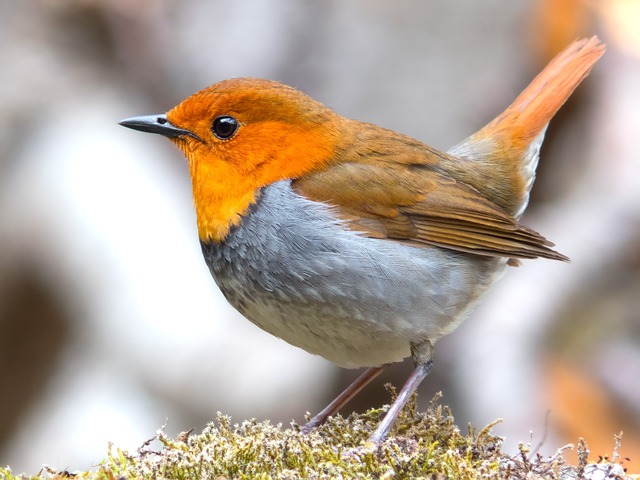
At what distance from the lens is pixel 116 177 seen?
7.34 metres

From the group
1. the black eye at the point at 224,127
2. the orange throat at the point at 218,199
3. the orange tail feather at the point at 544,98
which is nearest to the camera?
the orange throat at the point at 218,199

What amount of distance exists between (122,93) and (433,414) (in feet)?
18.4

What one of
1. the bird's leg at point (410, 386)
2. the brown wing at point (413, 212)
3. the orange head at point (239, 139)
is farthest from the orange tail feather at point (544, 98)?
the bird's leg at point (410, 386)

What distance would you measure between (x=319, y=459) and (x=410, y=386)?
73 cm

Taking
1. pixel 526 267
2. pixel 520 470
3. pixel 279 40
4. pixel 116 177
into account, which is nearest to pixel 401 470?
pixel 520 470

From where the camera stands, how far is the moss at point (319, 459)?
2918 millimetres

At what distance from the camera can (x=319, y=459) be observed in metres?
3.04

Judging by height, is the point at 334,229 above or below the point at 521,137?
below

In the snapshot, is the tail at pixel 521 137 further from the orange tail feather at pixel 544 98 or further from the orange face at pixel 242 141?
the orange face at pixel 242 141

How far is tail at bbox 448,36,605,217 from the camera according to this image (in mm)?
4633

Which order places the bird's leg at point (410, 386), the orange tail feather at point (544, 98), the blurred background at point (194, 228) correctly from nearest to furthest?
1. the bird's leg at point (410, 386)
2. the orange tail feather at point (544, 98)
3. the blurred background at point (194, 228)

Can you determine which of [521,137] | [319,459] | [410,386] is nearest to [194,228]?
[521,137]

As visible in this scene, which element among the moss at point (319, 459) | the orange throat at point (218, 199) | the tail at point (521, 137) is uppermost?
the tail at point (521, 137)

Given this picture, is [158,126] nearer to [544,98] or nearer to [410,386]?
[410,386]
